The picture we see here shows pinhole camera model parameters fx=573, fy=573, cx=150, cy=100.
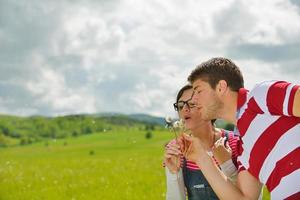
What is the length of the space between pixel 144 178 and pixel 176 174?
7.28 metres

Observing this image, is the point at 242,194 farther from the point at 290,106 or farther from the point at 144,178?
the point at 144,178

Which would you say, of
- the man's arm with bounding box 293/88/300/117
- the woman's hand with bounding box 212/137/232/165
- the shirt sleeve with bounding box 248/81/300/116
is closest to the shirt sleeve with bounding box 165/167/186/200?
the woman's hand with bounding box 212/137/232/165

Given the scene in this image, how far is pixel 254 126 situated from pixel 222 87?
46 cm

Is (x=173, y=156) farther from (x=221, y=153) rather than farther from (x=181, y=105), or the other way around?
(x=181, y=105)

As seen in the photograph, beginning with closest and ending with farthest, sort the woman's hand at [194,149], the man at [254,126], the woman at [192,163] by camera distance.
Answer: the man at [254,126] < the woman's hand at [194,149] < the woman at [192,163]

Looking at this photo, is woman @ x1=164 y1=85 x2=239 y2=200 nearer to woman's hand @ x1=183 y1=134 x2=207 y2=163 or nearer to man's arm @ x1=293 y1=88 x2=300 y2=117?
woman's hand @ x1=183 y1=134 x2=207 y2=163

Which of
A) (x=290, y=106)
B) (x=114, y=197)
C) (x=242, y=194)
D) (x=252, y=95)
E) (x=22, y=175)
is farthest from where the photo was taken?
(x=22, y=175)

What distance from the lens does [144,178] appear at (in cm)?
1234

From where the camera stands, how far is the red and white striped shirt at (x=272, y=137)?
368cm

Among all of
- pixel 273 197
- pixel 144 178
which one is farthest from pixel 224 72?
pixel 144 178

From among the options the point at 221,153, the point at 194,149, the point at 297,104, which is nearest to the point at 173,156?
the point at 194,149

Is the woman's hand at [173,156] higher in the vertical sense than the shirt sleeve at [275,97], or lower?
lower

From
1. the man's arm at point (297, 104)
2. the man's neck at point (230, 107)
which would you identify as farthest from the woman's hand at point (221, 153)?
the man's arm at point (297, 104)

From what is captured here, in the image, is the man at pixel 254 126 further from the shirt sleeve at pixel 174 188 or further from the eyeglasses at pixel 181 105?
the eyeglasses at pixel 181 105
